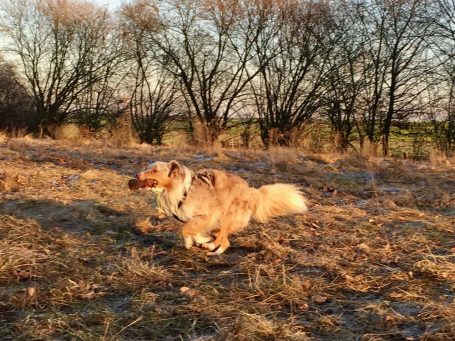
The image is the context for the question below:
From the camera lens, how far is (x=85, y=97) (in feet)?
87.4

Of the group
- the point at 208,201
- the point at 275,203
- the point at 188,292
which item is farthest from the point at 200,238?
the point at 188,292

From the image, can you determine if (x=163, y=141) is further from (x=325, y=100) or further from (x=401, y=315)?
(x=401, y=315)

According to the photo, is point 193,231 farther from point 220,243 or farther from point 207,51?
point 207,51

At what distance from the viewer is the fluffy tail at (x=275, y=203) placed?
17.9 feet

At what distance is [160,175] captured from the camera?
189 inches

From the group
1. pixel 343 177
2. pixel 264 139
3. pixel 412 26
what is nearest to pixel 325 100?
pixel 264 139

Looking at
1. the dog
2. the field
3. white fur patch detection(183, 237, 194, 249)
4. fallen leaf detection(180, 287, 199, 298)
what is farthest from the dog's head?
fallen leaf detection(180, 287, 199, 298)

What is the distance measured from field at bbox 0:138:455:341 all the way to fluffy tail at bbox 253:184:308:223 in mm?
250

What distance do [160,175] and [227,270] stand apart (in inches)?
43.6

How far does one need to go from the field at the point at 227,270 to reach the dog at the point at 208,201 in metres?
0.23

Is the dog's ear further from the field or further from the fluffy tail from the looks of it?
the fluffy tail

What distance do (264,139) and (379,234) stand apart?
1415cm

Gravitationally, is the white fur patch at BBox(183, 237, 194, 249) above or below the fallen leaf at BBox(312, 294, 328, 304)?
above

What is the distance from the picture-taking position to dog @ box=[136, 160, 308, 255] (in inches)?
191
